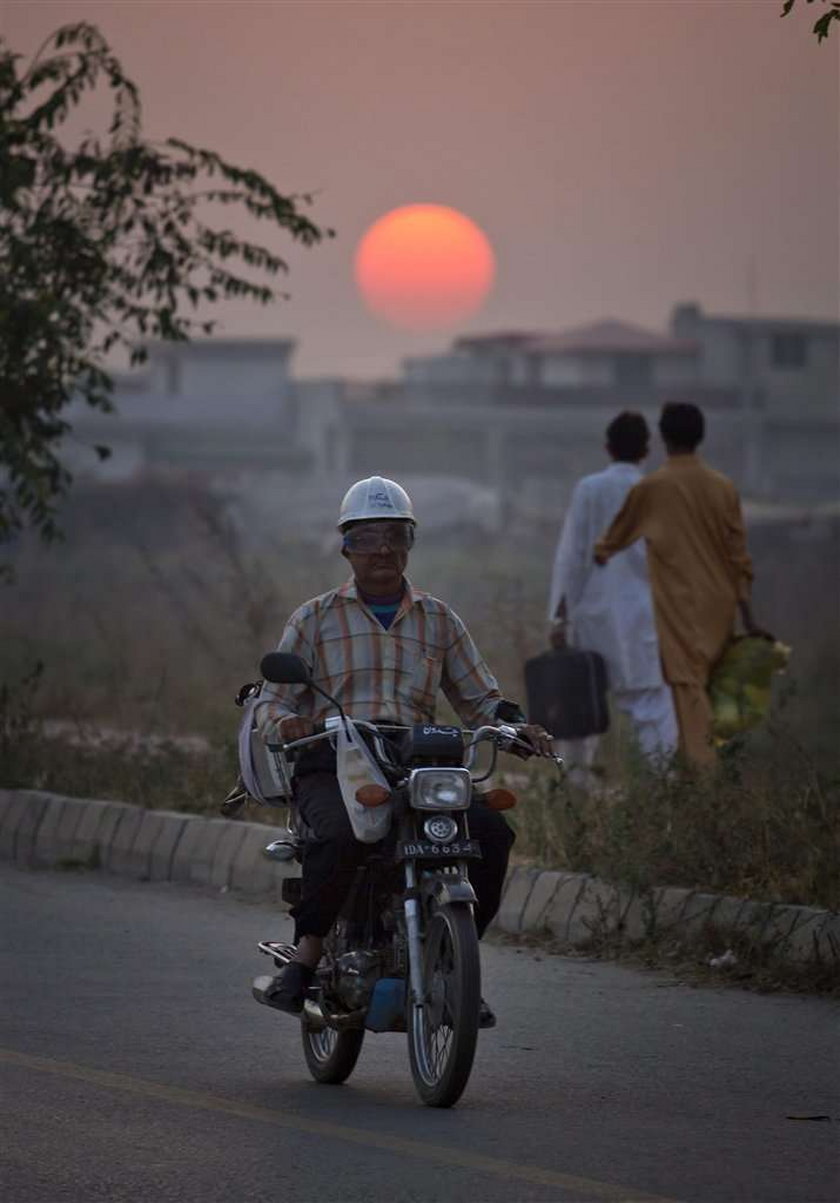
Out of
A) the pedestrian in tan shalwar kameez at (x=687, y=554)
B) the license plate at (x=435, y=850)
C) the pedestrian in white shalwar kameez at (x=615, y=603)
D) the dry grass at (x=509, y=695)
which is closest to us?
the license plate at (x=435, y=850)

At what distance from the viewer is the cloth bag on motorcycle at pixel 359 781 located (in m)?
6.87

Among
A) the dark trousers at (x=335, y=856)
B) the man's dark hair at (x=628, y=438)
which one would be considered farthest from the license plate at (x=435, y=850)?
the man's dark hair at (x=628, y=438)

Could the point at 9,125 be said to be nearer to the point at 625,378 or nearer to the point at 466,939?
the point at 466,939

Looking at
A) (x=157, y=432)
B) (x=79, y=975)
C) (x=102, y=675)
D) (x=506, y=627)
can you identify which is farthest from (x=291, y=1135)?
(x=157, y=432)

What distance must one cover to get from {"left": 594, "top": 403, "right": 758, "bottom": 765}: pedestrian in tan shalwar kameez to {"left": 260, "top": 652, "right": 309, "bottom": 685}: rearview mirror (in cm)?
569

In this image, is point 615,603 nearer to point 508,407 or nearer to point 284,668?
point 284,668

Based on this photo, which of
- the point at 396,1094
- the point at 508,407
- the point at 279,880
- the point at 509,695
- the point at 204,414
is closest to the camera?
the point at 396,1094

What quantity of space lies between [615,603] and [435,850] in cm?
600

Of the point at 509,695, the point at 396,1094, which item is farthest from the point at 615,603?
the point at 396,1094

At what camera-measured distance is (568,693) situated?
1227 centimetres

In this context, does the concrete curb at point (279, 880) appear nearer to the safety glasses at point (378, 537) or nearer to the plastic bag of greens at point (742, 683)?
the plastic bag of greens at point (742, 683)

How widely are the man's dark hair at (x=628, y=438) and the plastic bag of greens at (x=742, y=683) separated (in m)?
1.12

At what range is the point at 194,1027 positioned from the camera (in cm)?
815

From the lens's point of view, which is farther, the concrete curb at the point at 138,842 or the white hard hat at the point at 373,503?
the concrete curb at the point at 138,842
